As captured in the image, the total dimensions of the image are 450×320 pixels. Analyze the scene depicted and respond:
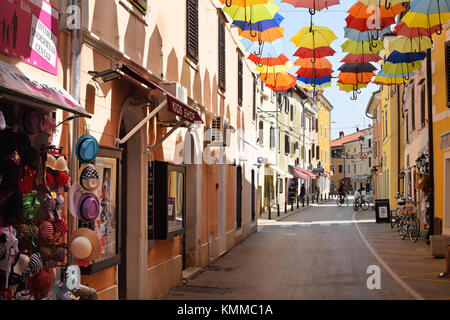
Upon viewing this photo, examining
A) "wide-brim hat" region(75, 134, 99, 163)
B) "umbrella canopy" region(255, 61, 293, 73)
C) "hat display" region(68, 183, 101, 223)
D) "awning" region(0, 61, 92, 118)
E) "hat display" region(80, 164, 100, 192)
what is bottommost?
"hat display" region(68, 183, 101, 223)

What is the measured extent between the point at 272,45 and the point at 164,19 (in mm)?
7882

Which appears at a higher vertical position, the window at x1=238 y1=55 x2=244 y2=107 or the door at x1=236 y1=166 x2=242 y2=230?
the window at x1=238 y1=55 x2=244 y2=107

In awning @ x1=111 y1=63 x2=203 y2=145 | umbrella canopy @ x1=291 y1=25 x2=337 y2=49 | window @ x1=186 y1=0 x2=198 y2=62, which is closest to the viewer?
awning @ x1=111 y1=63 x2=203 y2=145

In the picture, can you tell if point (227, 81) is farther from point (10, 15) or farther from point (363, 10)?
point (10, 15)

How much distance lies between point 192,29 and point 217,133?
3.48 metres

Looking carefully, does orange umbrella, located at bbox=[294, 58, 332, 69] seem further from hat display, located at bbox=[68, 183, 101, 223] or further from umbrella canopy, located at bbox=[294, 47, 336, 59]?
hat display, located at bbox=[68, 183, 101, 223]

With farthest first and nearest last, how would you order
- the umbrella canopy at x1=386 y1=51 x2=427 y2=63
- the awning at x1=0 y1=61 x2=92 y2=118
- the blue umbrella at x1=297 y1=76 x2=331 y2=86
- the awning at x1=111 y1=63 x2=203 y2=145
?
1. the blue umbrella at x1=297 y1=76 x2=331 y2=86
2. the umbrella canopy at x1=386 y1=51 x2=427 y2=63
3. the awning at x1=111 y1=63 x2=203 y2=145
4. the awning at x1=0 y1=61 x2=92 y2=118

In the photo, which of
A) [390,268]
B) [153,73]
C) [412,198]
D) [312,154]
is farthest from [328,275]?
[312,154]

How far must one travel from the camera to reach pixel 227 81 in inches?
705

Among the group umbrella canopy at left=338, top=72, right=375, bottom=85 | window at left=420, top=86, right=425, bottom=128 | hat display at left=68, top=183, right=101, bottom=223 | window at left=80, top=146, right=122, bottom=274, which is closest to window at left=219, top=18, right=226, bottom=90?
umbrella canopy at left=338, top=72, right=375, bottom=85

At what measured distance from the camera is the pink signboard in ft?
16.6

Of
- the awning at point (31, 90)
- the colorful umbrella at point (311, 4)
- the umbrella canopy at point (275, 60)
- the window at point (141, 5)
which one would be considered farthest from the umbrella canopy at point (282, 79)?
the awning at point (31, 90)

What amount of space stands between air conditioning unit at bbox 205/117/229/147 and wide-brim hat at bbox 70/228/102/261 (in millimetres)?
8579

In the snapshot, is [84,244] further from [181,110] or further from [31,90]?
[181,110]
